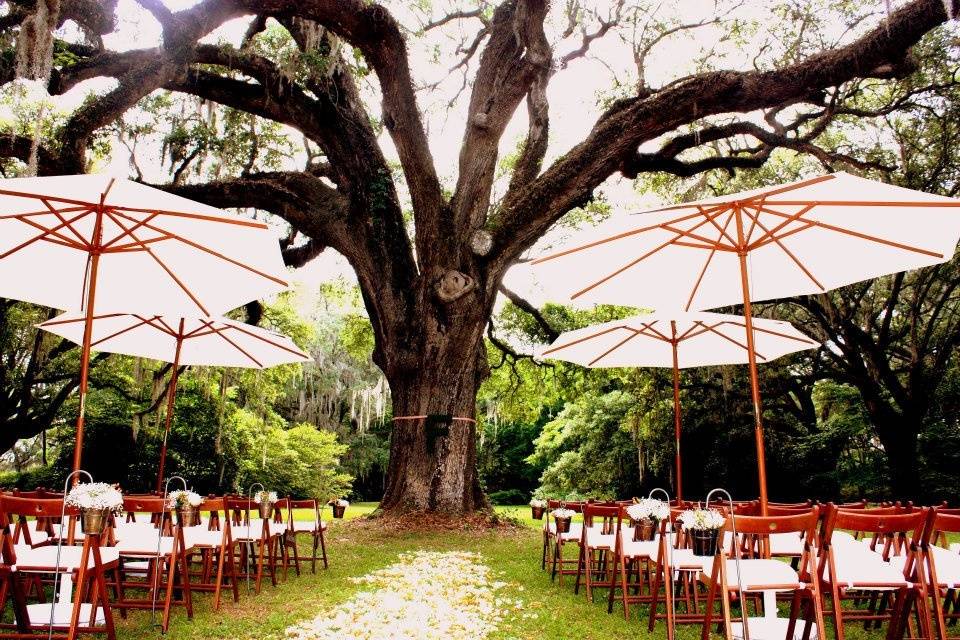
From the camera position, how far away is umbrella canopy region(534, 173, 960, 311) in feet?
12.1

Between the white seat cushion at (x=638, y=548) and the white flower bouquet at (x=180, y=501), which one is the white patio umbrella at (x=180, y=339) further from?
the white seat cushion at (x=638, y=548)

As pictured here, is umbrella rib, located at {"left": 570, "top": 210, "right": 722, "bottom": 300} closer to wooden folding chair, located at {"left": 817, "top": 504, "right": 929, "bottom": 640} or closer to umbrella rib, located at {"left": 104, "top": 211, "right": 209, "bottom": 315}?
wooden folding chair, located at {"left": 817, "top": 504, "right": 929, "bottom": 640}

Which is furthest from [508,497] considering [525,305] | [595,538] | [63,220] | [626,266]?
[63,220]

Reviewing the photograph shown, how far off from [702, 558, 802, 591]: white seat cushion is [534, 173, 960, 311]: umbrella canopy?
1.83 meters

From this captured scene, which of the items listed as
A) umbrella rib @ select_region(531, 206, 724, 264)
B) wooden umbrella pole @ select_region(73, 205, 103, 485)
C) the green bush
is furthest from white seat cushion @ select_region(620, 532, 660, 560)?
the green bush

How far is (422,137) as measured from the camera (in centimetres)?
989

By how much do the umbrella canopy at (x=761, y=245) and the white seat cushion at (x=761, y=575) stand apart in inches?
72.1

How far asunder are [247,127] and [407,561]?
8234mm

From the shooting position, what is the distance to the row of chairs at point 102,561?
11.7 feet

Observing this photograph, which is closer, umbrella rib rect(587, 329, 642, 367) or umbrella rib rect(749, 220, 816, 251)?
umbrella rib rect(749, 220, 816, 251)

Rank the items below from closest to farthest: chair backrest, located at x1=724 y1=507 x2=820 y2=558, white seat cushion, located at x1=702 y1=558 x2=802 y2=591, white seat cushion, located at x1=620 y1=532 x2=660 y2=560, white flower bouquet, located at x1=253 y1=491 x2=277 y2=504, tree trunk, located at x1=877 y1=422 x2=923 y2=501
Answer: chair backrest, located at x1=724 y1=507 x2=820 y2=558 < white seat cushion, located at x1=702 y1=558 x2=802 y2=591 < white seat cushion, located at x1=620 y1=532 x2=660 y2=560 < white flower bouquet, located at x1=253 y1=491 x2=277 y2=504 < tree trunk, located at x1=877 y1=422 x2=923 y2=501

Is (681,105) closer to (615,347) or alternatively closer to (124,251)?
(615,347)

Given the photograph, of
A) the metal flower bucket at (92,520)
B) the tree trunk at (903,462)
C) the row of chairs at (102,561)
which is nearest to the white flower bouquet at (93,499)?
the metal flower bucket at (92,520)

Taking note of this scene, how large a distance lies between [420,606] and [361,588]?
34.0 inches
